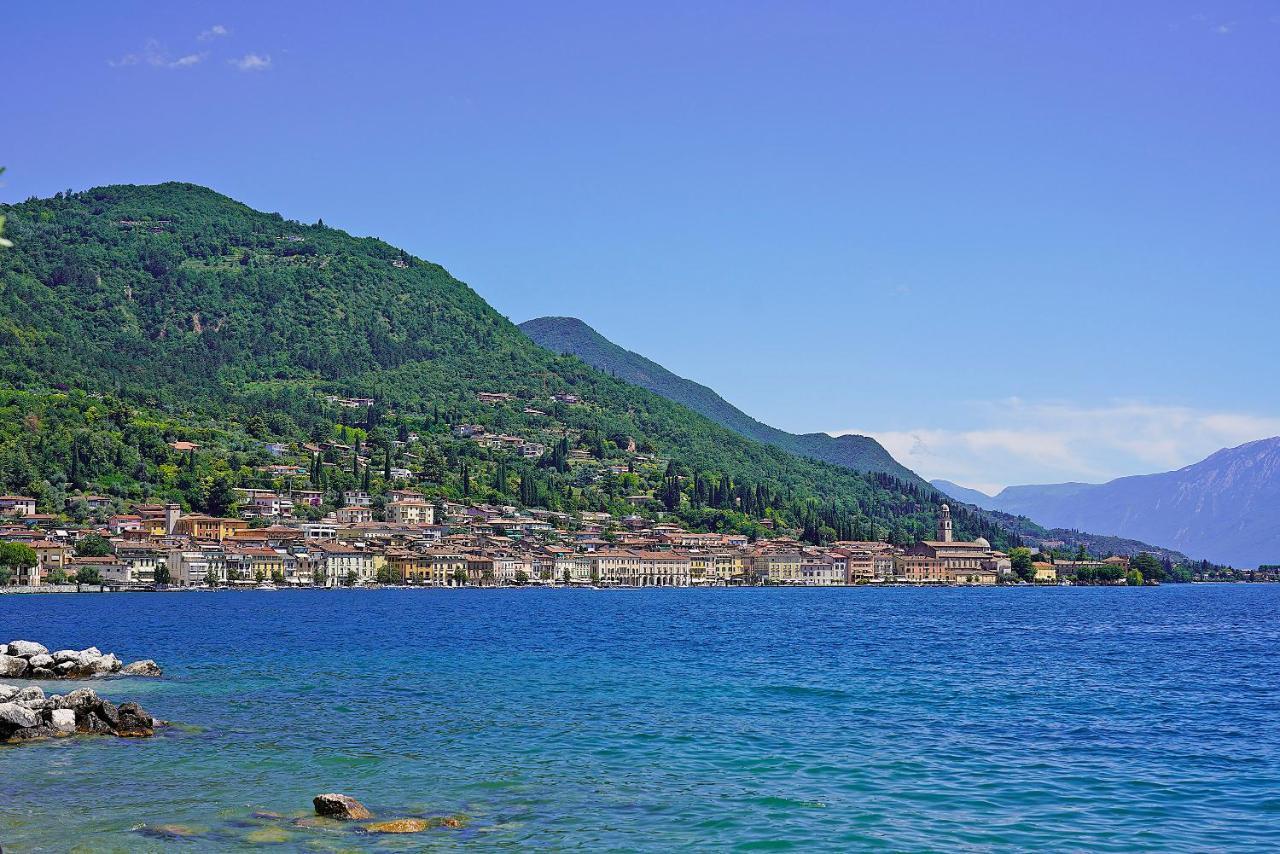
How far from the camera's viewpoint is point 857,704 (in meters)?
31.7

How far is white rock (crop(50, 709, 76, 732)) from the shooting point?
84.2ft

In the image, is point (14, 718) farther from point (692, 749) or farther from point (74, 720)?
point (692, 749)

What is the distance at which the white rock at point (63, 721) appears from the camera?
25656 mm

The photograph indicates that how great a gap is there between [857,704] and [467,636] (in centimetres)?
2992

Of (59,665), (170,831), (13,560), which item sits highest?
(13,560)

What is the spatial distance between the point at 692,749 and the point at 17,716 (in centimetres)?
1285

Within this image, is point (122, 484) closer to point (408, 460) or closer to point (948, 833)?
point (408, 460)

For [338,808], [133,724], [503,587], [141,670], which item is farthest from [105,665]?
[503,587]

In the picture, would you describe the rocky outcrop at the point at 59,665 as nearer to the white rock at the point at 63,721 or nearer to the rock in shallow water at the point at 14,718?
the white rock at the point at 63,721

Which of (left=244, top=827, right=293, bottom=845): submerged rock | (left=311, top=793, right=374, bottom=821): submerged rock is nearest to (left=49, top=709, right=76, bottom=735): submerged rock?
(left=311, top=793, right=374, bottom=821): submerged rock

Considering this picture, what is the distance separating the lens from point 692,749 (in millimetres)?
24484

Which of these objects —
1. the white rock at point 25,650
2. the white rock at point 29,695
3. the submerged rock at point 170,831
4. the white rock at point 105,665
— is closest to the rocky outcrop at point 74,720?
the white rock at point 29,695

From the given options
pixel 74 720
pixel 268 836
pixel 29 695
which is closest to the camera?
pixel 268 836

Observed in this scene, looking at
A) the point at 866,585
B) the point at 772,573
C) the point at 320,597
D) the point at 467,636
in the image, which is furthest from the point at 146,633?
the point at 866,585
